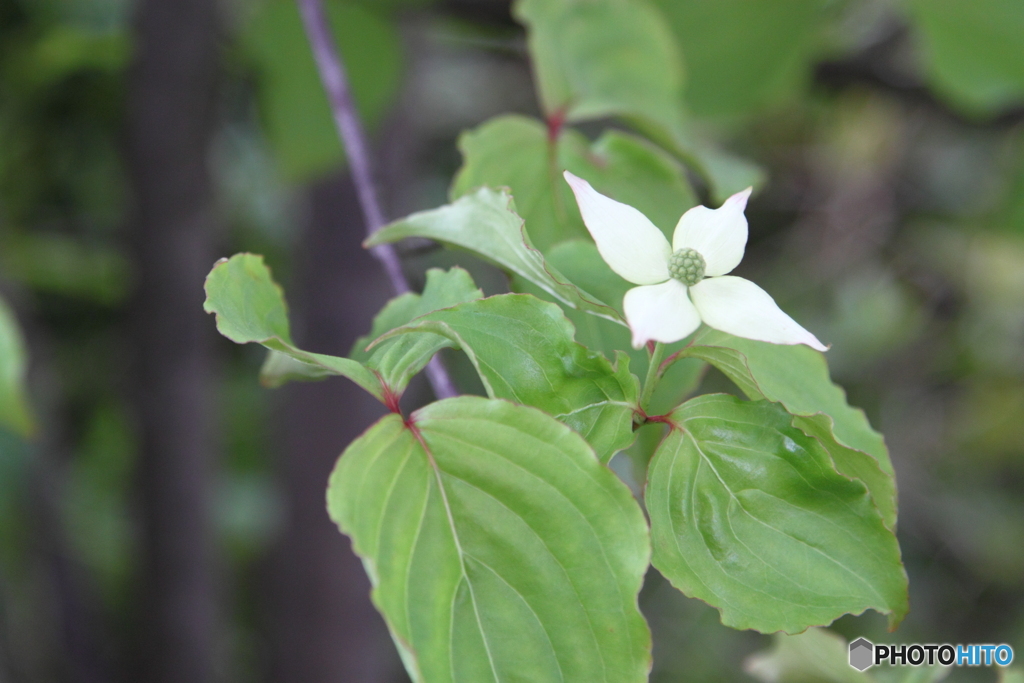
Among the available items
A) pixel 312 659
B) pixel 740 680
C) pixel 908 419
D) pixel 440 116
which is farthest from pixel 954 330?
pixel 312 659

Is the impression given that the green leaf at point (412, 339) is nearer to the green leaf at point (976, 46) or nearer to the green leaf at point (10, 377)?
the green leaf at point (10, 377)

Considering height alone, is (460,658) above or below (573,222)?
below

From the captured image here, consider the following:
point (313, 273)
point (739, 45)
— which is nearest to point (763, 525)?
point (739, 45)

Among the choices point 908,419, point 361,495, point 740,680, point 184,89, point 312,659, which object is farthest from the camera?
point 908,419

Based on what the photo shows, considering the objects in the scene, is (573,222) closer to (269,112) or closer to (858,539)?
(858,539)

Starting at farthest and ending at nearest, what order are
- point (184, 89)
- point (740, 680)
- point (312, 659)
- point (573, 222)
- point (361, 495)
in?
point (740, 680) → point (312, 659) → point (184, 89) → point (573, 222) → point (361, 495)

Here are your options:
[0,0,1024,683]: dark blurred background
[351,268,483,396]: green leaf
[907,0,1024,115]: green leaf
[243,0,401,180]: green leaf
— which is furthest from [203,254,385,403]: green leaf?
[907,0,1024,115]: green leaf

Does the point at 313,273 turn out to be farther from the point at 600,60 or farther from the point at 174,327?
the point at 600,60

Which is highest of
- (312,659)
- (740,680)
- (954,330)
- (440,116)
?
(440,116)
